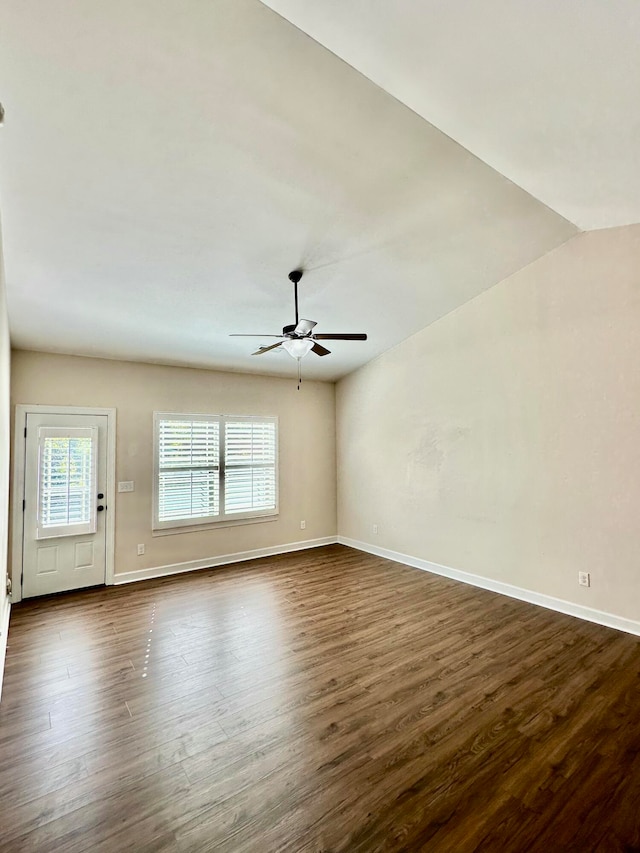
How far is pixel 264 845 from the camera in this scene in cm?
160

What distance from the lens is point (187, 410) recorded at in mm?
5516

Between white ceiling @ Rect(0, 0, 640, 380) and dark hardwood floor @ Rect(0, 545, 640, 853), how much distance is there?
3.11 m

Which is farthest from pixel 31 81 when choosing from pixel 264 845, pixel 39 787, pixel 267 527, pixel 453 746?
pixel 267 527

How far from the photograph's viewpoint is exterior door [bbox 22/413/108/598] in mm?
4395

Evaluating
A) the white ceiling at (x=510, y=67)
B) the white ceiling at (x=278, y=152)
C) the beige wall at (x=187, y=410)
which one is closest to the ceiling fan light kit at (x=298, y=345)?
the white ceiling at (x=278, y=152)

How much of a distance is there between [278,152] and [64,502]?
4.25 metres

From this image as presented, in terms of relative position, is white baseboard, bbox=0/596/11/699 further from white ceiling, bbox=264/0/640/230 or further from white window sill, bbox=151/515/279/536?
white ceiling, bbox=264/0/640/230

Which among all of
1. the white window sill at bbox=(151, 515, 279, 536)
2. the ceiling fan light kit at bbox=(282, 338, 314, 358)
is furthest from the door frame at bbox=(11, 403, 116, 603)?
the ceiling fan light kit at bbox=(282, 338, 314, 358)

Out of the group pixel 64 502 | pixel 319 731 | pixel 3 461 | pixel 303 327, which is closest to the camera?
Answer: pixel 319 731

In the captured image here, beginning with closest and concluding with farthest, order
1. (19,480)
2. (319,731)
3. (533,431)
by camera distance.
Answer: (319,731)
(533,431)
(19,480)

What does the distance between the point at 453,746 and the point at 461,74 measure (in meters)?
3.49

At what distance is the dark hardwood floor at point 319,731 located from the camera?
1.69 m

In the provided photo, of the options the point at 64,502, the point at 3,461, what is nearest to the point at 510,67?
the point at 3,461

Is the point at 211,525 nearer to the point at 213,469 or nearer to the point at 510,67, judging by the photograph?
the point at 213,469
